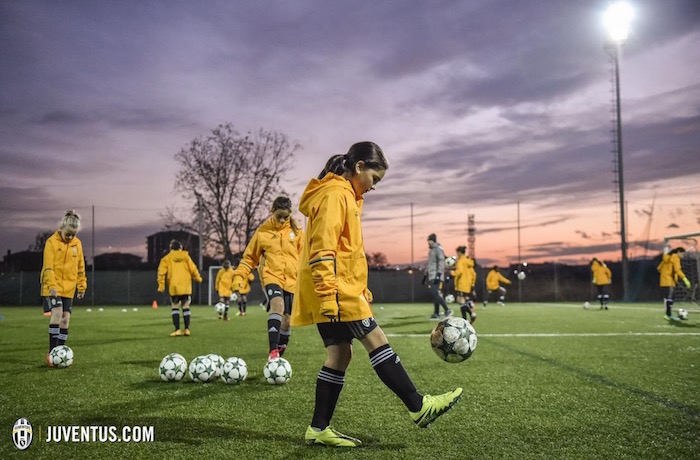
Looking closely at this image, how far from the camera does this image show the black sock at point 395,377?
3.42 metres

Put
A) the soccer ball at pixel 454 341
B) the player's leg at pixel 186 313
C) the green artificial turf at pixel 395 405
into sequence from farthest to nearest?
the player's leg at pixel 186 313 → the soccer ball at pixel 454 341 → the green artificial turf at pixel 395 405

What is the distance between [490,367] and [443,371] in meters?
0.68

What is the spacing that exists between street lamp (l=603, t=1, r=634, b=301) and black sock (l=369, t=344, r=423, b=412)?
30.5m

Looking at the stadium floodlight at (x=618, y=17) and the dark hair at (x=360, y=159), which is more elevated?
the stadium floodlight at (x=618, y=17)

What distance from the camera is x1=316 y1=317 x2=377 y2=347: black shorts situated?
11.2 ft

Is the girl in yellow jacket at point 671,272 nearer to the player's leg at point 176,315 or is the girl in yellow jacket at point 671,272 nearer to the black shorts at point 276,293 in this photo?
the black shorts at point 276,293

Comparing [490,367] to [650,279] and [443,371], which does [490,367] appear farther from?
[650,279]

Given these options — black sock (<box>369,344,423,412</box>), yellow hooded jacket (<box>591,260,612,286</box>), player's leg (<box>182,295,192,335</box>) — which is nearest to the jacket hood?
black sock (<box>369,344,423,412</box>)

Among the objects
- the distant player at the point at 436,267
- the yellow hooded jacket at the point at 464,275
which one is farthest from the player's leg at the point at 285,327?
the yellow hooded jacket at the point at 464,275

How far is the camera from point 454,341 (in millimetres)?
3908

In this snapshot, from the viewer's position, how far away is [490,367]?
677cm

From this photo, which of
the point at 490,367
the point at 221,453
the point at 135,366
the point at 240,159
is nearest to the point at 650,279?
the point at 240,159

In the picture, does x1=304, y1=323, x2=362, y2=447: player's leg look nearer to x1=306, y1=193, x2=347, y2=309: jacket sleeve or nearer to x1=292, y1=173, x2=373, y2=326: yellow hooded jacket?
x1=292, y1=173, x2=373, y2=326: yellow hooded jacket

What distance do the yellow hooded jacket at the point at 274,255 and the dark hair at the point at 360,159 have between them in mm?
3749
